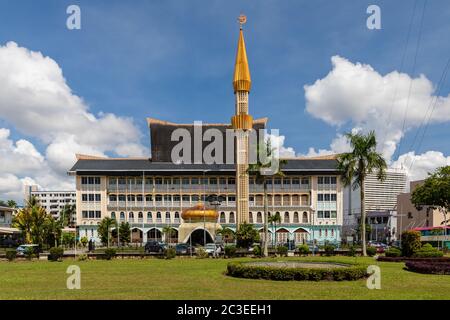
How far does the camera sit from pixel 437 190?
51562 millimetres

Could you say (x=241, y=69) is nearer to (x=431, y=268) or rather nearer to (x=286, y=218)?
(x=286, y=218)

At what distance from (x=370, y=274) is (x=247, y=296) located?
8.61 m

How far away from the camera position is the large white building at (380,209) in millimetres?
113375

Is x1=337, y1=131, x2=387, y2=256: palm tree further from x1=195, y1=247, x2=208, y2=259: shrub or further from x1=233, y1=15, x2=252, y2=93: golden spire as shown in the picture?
x1=233, y1=15, x2=252, y2=93: golden spire

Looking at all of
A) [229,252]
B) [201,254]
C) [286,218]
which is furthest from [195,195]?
[229,252]

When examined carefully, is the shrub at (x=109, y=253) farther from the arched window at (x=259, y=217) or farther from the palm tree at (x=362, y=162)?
the arched window at (x=259, y=217)

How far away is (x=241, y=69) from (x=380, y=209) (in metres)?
136

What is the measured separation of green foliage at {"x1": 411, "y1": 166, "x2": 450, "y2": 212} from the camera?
51.2m

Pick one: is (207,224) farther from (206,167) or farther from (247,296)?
(247,296)

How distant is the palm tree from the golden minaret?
1025 inches

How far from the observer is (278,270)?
1983cm

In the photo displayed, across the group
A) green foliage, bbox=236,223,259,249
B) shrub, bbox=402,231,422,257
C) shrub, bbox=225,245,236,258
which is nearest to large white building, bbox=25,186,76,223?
green foliage, bbox=236,223,259,249

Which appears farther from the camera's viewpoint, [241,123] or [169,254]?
[241,123]
